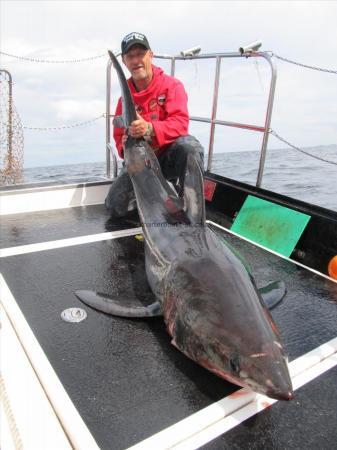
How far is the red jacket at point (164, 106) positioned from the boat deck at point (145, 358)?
116 centimetres

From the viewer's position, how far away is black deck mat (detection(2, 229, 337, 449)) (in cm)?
174

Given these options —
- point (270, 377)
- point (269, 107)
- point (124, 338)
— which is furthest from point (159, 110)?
point (270, 377)

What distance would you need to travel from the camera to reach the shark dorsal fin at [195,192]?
2.63 m

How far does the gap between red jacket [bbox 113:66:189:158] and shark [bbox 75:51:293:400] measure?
748 mm

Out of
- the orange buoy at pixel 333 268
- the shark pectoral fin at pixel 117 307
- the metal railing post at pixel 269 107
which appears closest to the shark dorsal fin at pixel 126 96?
the metal railing post at pixel 269 107

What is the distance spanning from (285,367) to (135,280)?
1546 mm

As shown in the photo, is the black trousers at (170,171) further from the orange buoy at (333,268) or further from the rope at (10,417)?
the rope at (10,417)

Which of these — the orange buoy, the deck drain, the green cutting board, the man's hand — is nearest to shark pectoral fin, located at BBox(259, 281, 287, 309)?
the orange buoy

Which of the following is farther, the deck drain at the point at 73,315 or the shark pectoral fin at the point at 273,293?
the shark pectoral fin at the point at 273,293

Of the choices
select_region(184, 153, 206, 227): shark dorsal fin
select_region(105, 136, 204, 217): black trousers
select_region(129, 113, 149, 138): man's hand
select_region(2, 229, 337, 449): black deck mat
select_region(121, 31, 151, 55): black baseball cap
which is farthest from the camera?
select_region(105, 136, 204, 217): black trousers

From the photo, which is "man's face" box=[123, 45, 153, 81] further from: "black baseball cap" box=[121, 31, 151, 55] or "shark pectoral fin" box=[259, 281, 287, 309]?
"shark pectoral fin" box=[259, 281, 287, 309]

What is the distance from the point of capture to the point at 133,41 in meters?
3.67

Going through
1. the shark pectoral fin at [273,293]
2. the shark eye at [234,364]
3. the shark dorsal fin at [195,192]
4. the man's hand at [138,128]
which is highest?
the man's hand at [138,128]

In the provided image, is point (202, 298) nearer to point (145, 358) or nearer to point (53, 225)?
point (145, 358)
